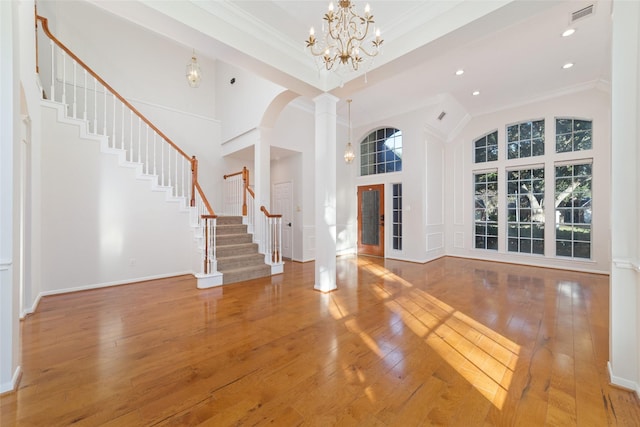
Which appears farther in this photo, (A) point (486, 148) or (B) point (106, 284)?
(A) point (486, 148)

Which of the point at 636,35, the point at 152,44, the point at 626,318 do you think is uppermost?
the point at 152,44

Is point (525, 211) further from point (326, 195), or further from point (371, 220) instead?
point (326, 195)

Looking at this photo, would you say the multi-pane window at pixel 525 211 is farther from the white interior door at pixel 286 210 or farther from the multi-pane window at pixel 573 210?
the white interior door at pixel 286 210

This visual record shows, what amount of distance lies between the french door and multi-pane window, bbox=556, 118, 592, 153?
4096mm

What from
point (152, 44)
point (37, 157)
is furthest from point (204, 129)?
point (37, 157)

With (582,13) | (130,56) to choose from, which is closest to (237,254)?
(130,56)

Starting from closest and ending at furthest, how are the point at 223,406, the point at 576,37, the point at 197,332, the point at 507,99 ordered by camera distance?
the point at 223,406 < the point at 197,332 < the point at 576,37 < the point at 507,99

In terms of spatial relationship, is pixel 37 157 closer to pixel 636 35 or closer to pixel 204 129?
pixel 204 129

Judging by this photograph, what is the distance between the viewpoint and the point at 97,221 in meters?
4.15

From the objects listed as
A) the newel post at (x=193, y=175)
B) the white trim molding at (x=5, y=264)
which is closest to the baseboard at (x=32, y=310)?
the white trim molding at (x=5, y=264)

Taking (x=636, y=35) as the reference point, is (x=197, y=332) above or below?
below

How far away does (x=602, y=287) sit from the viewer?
13.8 feet

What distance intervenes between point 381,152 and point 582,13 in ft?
14.6

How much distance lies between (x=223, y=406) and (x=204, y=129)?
7.03 m
